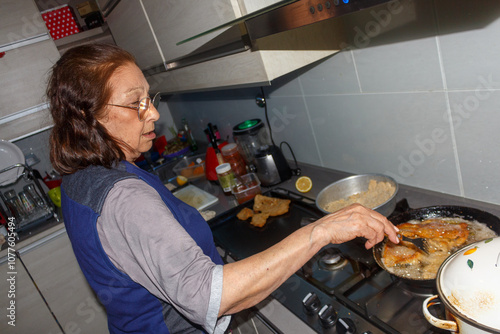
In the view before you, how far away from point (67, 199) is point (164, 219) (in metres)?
0.33

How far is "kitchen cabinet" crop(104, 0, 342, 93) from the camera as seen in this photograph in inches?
44.7

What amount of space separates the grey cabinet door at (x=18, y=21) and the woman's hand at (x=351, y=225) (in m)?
2.44

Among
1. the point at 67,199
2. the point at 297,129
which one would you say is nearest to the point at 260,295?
the point at 67,199

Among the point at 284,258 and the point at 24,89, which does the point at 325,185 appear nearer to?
the point at 284,258

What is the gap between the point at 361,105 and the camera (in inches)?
54.4

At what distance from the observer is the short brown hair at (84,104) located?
2.62 feet

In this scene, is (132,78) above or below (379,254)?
above

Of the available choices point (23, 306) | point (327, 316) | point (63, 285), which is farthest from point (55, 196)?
point (327, 316)

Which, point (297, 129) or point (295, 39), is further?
point (297, 129)

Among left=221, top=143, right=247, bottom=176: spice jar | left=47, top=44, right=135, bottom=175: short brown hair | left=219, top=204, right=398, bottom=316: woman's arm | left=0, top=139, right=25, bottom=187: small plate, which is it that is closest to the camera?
left=219, top=204, right=398, bottom=316: woman's arm

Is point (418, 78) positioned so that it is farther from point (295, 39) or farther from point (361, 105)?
point (295, 39)

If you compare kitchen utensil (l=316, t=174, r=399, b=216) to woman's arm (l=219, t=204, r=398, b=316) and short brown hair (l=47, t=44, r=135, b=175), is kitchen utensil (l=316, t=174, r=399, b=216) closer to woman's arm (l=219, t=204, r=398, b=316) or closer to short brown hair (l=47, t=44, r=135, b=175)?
woman's arm (l=219, t=204, r=398, b=316)

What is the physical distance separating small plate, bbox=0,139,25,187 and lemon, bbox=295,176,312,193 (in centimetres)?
187

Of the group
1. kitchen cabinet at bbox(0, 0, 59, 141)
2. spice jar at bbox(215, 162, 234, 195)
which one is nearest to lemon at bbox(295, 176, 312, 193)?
spice jar at bbox(215, 162, 234, 195)
